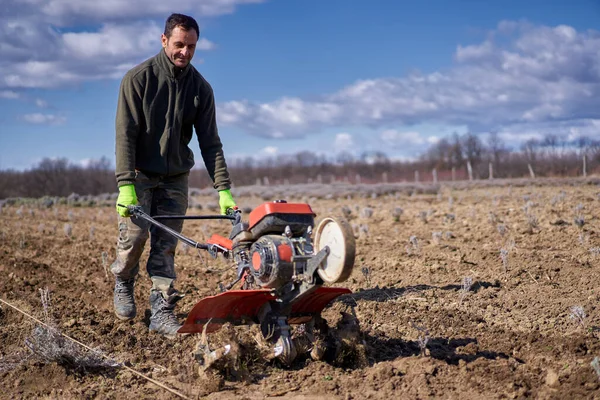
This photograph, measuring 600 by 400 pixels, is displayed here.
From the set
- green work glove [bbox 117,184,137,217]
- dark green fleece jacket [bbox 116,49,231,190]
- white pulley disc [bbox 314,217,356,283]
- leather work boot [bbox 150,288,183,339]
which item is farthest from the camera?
leather work boot [bbox 150,288,183,339]

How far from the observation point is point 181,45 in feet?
16.8

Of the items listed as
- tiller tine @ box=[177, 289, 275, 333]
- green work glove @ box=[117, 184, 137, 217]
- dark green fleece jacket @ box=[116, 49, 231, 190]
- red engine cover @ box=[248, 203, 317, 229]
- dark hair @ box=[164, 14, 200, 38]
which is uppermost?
dark hair @ box=[164, 14, 200, 38]

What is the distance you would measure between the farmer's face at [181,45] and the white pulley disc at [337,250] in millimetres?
1883

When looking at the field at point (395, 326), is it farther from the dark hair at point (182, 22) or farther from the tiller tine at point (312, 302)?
the dark hair at point (182, 22)

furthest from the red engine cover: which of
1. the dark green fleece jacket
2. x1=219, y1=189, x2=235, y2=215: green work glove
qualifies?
the dark green fleece jacket

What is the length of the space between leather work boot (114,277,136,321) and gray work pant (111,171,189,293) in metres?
0.08

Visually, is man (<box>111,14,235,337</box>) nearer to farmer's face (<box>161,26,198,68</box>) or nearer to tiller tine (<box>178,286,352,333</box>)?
farmer's face (<box>161,26,198,68</box>)

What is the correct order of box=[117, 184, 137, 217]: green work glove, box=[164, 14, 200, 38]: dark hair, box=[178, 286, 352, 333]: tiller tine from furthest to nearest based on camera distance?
box=[117, 184, 137, 217]: green work glove → box=[164, 14, 200, 38]: dark hair → box=[178, 286, 352, 333]: tiller tine

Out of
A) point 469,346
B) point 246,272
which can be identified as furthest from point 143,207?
point 469,346

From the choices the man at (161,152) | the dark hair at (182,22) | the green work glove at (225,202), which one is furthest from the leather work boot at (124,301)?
the dark hair at (182,22)

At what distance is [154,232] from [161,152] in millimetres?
723

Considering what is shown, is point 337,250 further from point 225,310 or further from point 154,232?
point 154,232

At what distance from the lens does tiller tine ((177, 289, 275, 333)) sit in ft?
14.5

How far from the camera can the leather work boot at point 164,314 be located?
213 inches
